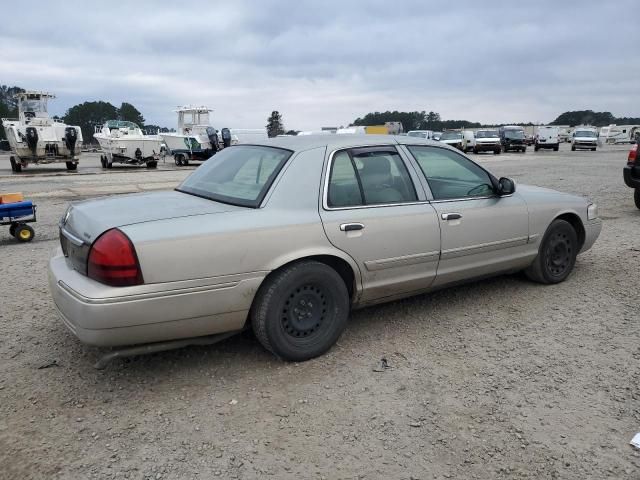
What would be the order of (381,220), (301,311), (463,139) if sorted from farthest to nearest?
(463,139), (381,220), (301,311)

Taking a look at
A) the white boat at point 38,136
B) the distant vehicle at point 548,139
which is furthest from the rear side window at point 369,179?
the distant vehicle at point 548,139

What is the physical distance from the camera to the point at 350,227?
349 cm

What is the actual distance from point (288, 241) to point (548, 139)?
41106mm

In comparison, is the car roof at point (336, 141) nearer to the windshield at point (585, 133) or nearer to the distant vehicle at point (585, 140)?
the distant vehicle at point (585, 140)

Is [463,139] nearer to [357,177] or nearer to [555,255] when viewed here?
[555,255]

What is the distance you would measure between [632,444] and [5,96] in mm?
144543

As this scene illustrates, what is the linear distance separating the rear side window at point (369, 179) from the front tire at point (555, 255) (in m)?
1.63

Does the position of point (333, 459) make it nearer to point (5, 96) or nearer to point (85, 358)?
point (85, 358)

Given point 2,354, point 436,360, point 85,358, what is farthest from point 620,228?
point 2,354

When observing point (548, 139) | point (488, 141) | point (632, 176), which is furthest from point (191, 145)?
point (548, 139)

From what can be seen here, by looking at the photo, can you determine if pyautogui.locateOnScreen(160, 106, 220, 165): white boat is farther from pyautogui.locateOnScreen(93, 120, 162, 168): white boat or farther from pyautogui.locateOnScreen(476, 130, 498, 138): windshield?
pyautogui.locateOnScreen(476, 130, 498, 138): windshield

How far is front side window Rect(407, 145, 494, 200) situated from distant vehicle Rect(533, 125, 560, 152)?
3906 cm

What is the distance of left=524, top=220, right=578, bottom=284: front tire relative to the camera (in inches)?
187

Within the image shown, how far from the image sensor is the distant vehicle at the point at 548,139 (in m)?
39.3
